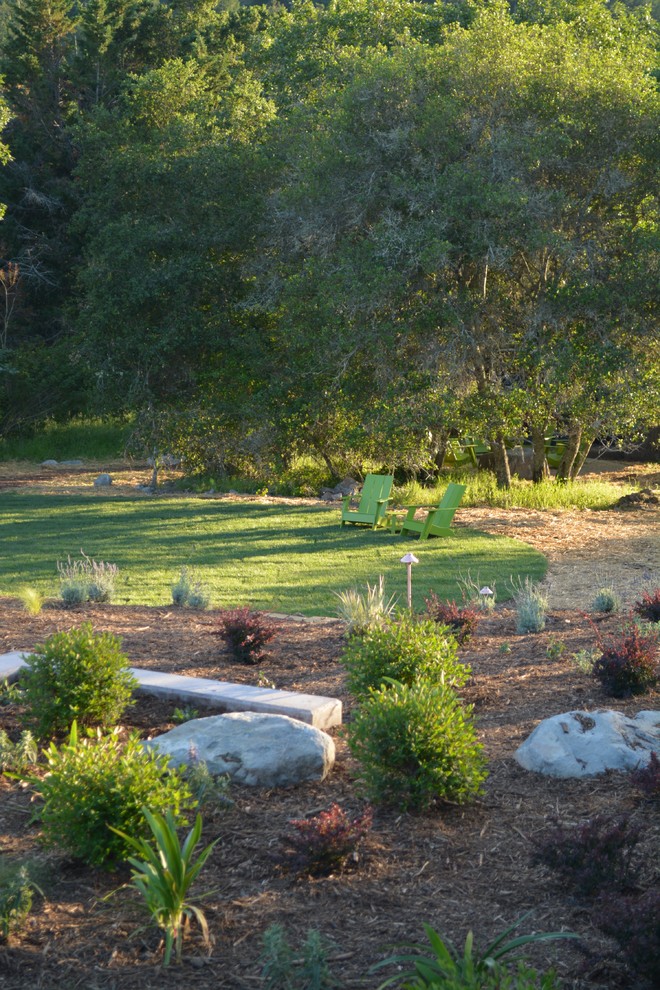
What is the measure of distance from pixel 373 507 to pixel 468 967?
36.4 ft

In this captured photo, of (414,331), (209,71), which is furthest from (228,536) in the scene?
(209,71)

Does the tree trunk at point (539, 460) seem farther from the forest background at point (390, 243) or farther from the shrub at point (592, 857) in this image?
the shrub at point (592, 857)

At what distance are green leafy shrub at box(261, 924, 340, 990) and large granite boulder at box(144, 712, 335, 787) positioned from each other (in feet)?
4.51

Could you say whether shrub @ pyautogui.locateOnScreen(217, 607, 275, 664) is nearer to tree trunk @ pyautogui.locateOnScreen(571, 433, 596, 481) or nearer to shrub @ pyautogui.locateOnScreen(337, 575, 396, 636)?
shrub @ pyautogui.locateOnScreen(337, 575, 396, 636)

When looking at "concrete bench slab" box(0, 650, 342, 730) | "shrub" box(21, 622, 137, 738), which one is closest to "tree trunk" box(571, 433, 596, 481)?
"concrete bench slab" box(0, 650, 342, 730)

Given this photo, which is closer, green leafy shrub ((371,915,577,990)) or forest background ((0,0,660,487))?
green leafy shrub ((371,915,577,990))

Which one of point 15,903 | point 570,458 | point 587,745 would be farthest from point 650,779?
point 570,458

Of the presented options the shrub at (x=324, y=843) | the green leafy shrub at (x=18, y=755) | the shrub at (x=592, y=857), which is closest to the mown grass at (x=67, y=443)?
the green leafy shrub at (x=18, y=755)

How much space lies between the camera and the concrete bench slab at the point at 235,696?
183 inches

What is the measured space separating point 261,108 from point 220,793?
17.0 meters

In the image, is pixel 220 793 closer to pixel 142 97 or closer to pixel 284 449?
pixel 284 449

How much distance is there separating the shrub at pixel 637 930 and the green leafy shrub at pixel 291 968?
70cm

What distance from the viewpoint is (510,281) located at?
14781mm

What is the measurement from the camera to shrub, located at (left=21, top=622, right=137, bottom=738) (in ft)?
14.7
